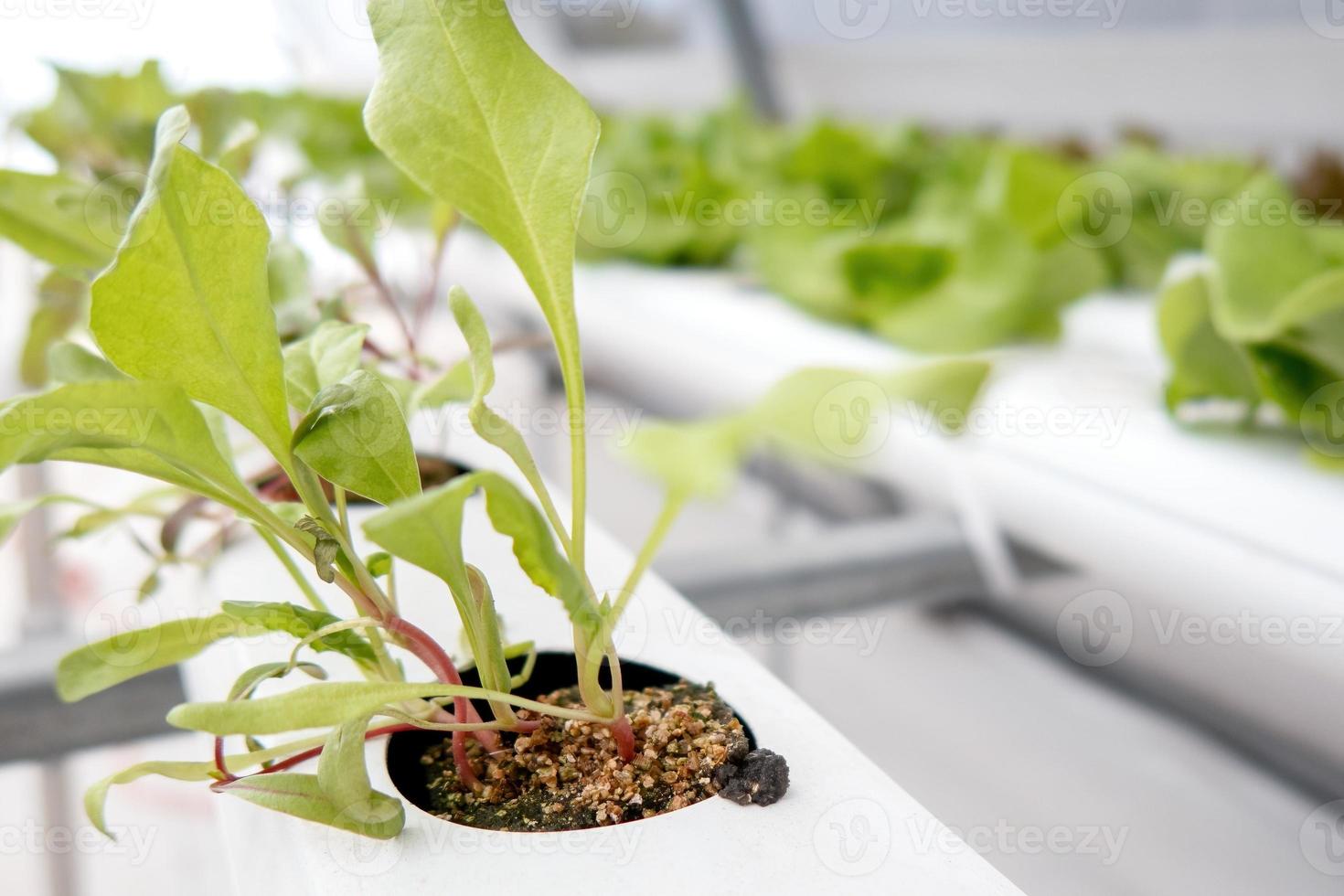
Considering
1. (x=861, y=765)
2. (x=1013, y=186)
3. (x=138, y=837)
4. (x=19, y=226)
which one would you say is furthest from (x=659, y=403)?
(x=861, y=765)

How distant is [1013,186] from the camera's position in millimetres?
932

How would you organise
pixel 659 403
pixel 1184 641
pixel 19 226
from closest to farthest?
pixel 19 226 < pixel 1184 641 < pixel 659 403

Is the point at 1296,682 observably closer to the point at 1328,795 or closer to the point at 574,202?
the point at 1328,795

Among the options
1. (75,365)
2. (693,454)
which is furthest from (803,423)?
(75,365)

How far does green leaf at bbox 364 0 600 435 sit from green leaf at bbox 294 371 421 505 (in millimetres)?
48

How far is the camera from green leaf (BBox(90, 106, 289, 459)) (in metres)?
0.26

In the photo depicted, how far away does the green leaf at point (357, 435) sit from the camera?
0.28 metres

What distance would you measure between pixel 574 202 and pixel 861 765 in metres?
0.17

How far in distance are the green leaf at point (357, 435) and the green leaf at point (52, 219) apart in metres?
0.24

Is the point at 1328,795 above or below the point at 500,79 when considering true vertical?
below

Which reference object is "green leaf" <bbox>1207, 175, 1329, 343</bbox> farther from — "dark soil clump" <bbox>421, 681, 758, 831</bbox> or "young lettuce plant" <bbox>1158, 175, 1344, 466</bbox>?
"dark soil clump" <bbox>421, 681, 758, 831</bbox>

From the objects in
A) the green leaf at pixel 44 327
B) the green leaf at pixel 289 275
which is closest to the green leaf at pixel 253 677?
the green leaf at pixel 289 275

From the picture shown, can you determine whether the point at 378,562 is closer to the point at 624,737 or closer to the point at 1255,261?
the point at 624,737

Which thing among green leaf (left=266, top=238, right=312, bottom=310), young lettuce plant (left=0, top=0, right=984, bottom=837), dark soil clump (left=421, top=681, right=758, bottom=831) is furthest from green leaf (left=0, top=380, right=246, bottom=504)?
green leaf (left=266, top=238, right=312, bottom=310)
